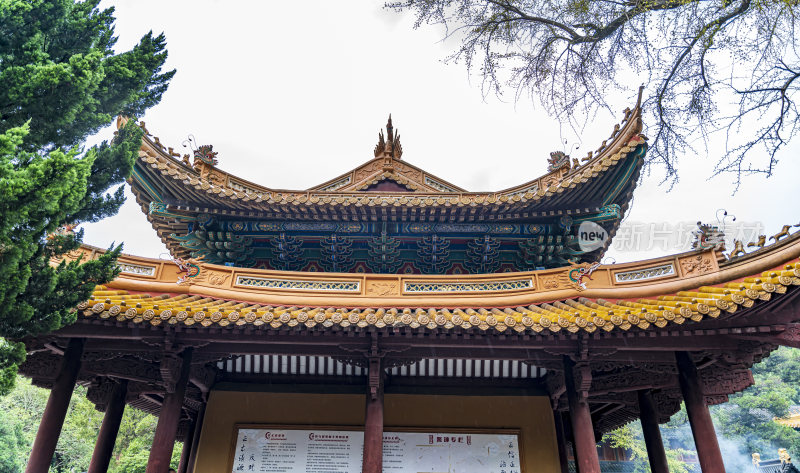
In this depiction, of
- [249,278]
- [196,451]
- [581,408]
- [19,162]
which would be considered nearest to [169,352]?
[249,278]

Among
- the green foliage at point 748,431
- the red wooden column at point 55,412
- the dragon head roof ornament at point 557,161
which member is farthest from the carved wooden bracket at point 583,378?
the green foliage at point 748,431

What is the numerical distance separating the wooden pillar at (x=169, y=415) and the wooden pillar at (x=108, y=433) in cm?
194

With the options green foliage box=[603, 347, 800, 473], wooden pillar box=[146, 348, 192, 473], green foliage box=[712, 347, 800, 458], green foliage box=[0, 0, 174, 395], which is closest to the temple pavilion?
wooden pillar box=[146, 348, 192, 473]

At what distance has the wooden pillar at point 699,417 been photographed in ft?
20.3

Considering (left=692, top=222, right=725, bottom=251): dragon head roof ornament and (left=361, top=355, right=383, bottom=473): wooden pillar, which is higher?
A: (left=692, top=222, right=725, bottom=251): dragon head roof ornament

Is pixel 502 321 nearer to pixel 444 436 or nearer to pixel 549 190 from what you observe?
pixel 444 436

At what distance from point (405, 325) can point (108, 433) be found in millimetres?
5671

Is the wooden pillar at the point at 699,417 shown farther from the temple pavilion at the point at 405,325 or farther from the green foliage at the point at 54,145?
the green foliage at the point at 54,145

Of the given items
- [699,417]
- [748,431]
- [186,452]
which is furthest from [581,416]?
[748,431]

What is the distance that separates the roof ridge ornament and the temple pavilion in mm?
69

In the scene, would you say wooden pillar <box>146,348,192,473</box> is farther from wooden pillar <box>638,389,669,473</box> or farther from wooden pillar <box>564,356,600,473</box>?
wooden pillar <box>638,389,669,473</box>

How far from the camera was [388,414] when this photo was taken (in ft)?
26.9

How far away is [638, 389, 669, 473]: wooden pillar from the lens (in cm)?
807

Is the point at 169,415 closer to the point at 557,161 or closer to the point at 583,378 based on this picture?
the point at 583,378
